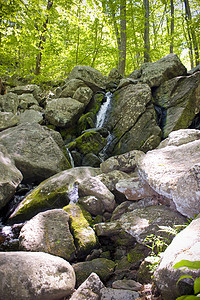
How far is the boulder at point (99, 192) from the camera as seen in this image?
5133 millimetres

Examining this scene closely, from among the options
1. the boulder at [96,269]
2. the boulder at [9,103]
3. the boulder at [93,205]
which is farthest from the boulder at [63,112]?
the boulder at [96,269]

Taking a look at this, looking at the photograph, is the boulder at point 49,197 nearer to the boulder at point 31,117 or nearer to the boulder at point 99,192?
the boulder at point 99,192

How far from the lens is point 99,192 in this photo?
518 centimetres

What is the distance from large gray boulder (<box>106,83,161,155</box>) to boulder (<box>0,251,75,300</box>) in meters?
6.43

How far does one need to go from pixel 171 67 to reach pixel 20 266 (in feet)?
34.6

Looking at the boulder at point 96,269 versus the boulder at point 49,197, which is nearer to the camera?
the boulder at point 96,269

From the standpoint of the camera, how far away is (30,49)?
14.8 meters

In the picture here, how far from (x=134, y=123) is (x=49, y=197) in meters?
5.17

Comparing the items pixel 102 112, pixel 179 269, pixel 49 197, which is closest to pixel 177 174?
pixel 179 269

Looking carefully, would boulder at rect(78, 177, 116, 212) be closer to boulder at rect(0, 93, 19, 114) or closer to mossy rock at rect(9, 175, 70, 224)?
mossy rock at rect(9, 175, 70, 224)

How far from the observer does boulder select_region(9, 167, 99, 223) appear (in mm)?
5359

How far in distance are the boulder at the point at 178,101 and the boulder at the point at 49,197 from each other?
190 inches

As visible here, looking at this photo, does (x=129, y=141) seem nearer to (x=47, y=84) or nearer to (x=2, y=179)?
(x=2, y=179)

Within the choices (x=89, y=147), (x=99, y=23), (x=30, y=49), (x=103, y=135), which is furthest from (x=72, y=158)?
(x=30, y=49)
